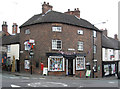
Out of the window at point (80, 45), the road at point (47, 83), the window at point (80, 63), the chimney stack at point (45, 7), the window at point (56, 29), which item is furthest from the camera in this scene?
the chimney stack at point (45, 7)

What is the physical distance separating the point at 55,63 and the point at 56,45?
2651 millimetres

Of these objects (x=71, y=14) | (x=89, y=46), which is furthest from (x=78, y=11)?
(x=89, y=46)

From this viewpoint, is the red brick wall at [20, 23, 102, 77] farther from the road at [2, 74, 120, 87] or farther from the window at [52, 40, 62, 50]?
the road at [2, 74, 120, 87]

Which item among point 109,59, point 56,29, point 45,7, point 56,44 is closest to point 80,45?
point 56,44

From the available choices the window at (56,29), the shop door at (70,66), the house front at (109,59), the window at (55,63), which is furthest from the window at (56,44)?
the house front at (109,59)

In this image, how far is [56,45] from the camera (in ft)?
77.6

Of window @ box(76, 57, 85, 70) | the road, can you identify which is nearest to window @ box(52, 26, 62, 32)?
window @ box(76, 57, 85, 70)

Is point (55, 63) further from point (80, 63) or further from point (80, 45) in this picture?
point (80, 45)

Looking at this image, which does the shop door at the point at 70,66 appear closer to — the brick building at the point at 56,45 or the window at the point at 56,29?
the brick building at the point at 56,45

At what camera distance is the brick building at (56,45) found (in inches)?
924

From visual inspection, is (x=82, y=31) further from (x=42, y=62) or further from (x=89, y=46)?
(x=42, y=62)

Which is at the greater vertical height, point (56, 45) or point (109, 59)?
point (56, 45)

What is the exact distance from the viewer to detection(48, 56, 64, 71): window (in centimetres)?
2316

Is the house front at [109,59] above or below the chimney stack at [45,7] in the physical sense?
below
